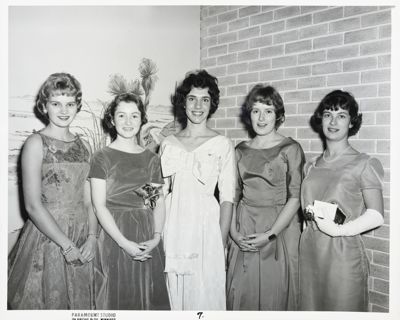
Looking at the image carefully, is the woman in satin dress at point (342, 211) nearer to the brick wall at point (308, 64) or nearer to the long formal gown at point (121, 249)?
the brick wall at point (308, 64)

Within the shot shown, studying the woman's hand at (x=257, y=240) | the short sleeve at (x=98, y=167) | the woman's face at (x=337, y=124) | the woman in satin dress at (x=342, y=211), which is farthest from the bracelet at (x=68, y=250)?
the woman's face at (x=337, y=124)

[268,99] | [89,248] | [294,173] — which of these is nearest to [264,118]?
[268,99]

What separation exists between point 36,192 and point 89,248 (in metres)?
0.37

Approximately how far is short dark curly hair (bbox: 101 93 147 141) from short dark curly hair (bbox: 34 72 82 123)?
0.47ft

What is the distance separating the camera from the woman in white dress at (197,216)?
76.9 inches

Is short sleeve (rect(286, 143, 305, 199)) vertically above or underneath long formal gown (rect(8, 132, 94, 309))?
above

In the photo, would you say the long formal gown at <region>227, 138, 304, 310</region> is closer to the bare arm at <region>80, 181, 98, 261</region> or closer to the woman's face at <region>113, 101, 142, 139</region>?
the woman's face at <region>113, 101, 142, 139</region>

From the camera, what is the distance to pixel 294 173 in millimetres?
1964

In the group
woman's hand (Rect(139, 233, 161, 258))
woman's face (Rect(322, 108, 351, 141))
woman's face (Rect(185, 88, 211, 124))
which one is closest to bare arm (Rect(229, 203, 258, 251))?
woman's hand (Rect(139, 233, 161, 258))

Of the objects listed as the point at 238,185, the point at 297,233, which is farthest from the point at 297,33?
the point at 297,233

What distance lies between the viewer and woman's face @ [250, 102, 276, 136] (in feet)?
6.57
